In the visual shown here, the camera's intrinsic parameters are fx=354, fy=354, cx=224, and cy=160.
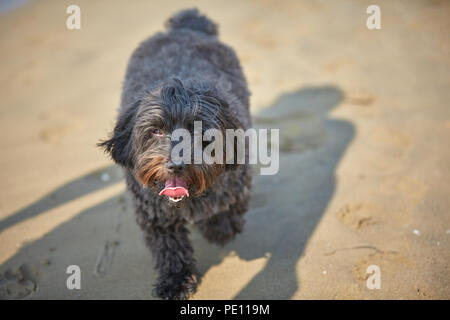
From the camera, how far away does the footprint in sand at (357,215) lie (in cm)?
375

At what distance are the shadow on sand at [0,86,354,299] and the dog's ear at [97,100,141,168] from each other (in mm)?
1258

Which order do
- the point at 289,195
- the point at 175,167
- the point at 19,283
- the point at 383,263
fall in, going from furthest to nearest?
the point at 289,195 → the point at 19,283 → the point at 383,263 → the point at 175,167

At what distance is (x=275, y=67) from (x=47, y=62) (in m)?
5.05

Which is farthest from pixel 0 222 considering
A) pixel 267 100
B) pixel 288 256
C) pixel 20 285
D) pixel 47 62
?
pixel 47 62

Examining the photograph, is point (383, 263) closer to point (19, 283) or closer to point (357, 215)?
point (357, 215)

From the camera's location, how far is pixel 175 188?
2619 mm

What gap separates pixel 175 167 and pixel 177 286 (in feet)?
4.42

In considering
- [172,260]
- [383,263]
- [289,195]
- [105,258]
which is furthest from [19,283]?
[383,263]

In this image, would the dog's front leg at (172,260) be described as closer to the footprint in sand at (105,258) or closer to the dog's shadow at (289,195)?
the dog's shadow at (289,195)

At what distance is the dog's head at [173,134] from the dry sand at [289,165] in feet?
4.07

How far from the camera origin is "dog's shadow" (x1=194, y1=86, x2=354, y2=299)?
3.39m

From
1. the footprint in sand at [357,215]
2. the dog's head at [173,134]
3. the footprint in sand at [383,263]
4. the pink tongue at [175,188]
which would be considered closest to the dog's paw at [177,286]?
the dog's head at [173,134]

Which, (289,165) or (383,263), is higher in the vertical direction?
(289,165)

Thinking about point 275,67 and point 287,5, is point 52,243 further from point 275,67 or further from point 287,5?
→ point 287,5
